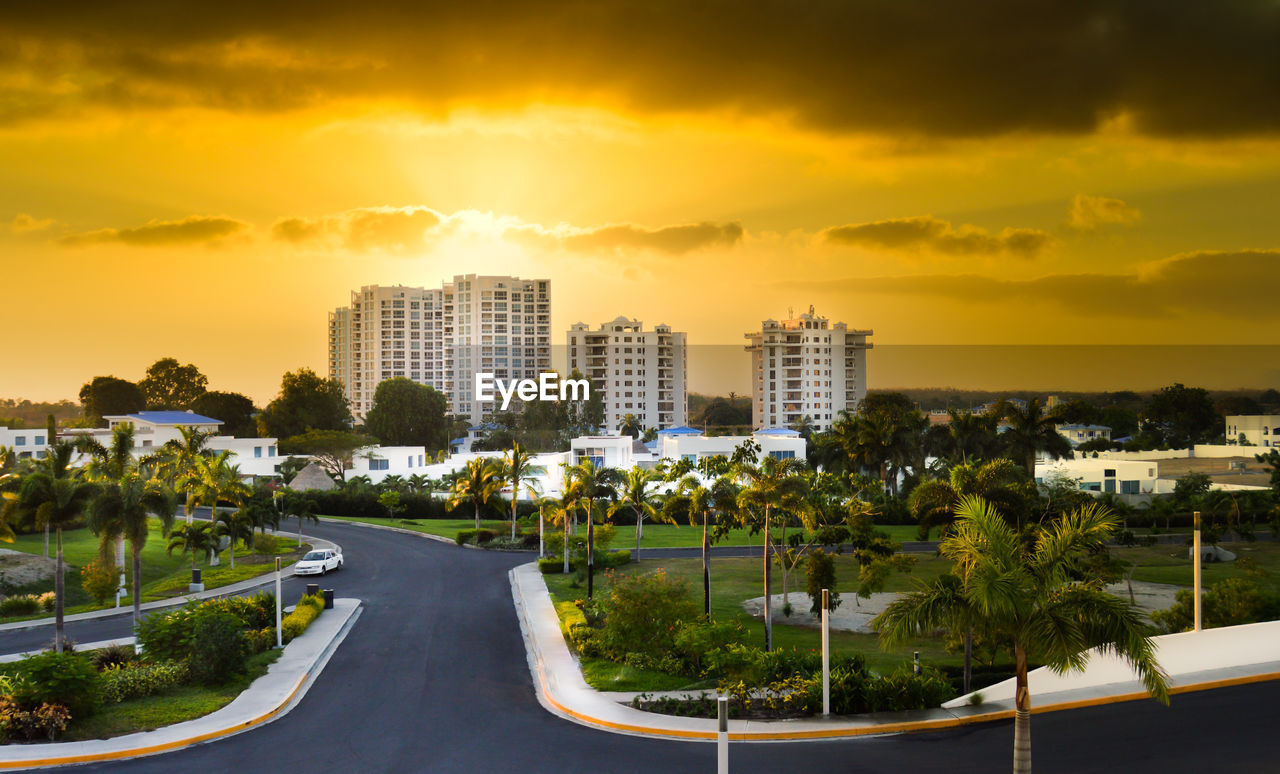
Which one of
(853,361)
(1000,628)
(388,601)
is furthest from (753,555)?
(853,361)

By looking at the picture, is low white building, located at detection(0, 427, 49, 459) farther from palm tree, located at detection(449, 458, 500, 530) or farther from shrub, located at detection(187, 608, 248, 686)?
shrub, located at detection(187, 608, 248, 686)

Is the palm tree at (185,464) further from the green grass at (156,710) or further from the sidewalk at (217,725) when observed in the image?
the green grass at (156,710)

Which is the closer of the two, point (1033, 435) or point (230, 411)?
point (1033, 435)

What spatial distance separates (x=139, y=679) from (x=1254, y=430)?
120952 mm

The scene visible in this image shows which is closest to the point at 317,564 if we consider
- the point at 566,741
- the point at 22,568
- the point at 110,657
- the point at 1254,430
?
the point at 22,568

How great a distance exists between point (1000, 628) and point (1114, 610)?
1442mm

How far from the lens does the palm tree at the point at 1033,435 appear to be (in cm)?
5325

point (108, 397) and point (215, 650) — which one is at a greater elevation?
point (108, 397)

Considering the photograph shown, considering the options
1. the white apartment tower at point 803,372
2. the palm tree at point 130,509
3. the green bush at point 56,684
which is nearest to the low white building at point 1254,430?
the white apartment tower at point 803,372

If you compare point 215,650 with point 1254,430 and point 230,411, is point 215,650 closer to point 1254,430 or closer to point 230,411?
point 1254,430

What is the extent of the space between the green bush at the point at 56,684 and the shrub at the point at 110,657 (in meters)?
4.53

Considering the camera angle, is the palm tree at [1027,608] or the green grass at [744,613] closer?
the palm tree at [1027,608]

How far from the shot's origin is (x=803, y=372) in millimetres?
163250

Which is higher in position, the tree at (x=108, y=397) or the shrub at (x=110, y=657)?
the tree at (x=108, y=397)
